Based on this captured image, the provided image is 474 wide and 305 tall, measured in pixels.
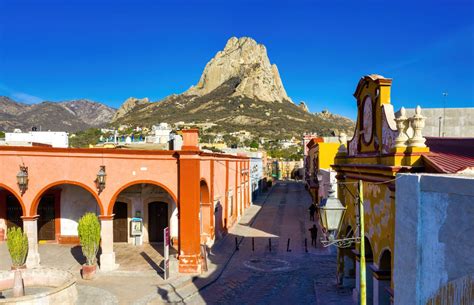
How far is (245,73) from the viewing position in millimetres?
148625

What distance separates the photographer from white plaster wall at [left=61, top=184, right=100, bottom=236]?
2022 cm

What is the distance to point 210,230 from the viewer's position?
20.6 metres

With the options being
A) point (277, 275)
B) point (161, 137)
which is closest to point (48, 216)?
point (161, 137)

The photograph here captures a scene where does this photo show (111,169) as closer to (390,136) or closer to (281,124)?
(390,136)

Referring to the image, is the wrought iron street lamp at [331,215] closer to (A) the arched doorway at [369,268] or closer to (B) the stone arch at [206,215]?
(A) the arched doorway at [369,268]

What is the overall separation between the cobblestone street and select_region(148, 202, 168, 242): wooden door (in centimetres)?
406

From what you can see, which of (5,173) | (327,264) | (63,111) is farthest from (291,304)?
(63,111)

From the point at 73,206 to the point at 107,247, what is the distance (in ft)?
17.2

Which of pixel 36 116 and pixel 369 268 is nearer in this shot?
pixel 369 268

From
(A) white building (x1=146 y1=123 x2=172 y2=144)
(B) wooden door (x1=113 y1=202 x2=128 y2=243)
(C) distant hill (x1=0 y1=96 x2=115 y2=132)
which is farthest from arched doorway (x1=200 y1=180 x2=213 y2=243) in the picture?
(C) distant hill (x1=0 y1=96 x2=115 y2=132)

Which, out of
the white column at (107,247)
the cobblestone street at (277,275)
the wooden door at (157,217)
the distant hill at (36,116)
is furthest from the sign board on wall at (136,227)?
the distant hill at (36,116)

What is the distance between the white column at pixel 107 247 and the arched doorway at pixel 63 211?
4092 mm

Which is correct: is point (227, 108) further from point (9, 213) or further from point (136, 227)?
point (136, 227)

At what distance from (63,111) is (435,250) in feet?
516
